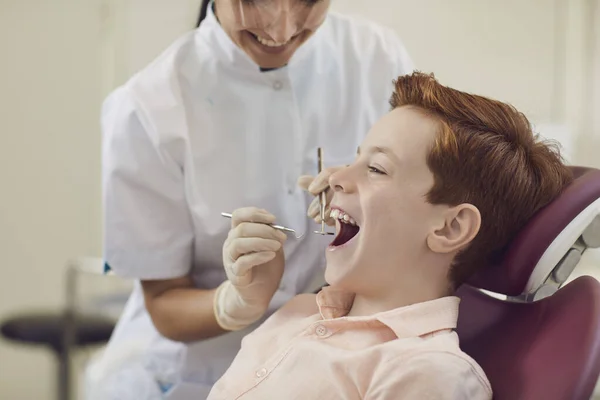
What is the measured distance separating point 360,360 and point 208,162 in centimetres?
60

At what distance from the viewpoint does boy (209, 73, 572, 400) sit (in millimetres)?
1106

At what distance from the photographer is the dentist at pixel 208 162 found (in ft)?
4.78

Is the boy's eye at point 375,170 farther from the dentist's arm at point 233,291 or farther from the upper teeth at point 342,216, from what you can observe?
the dentist's arm at point 233,291

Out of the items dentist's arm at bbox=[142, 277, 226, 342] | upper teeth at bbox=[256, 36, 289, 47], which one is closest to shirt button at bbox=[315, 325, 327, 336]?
dentist's arm at bbox=[142, 277, 226, 342]

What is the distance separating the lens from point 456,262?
1.18m

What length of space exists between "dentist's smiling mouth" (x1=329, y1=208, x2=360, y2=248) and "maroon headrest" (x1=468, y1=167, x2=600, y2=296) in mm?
242

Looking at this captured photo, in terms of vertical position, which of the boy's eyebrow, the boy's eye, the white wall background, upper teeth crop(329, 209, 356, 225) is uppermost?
the boy's eyebrow

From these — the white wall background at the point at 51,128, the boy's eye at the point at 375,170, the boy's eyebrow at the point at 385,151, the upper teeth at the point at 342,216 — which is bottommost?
the white wall background at the point at 51,128

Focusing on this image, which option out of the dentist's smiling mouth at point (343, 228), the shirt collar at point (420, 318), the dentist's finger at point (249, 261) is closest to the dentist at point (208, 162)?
the dentist's finger at point (249, 261)

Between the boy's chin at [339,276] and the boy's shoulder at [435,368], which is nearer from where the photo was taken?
the boy's shoulder at [435,368]

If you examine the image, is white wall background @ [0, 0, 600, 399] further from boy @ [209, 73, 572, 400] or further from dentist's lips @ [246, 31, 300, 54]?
boy @ [209, 73, 572, 400]

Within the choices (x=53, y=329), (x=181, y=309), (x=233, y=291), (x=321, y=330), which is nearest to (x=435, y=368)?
(x=321, y=330)

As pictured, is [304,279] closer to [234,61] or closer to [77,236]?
[234,61]

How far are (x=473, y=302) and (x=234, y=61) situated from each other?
0.67 metres
